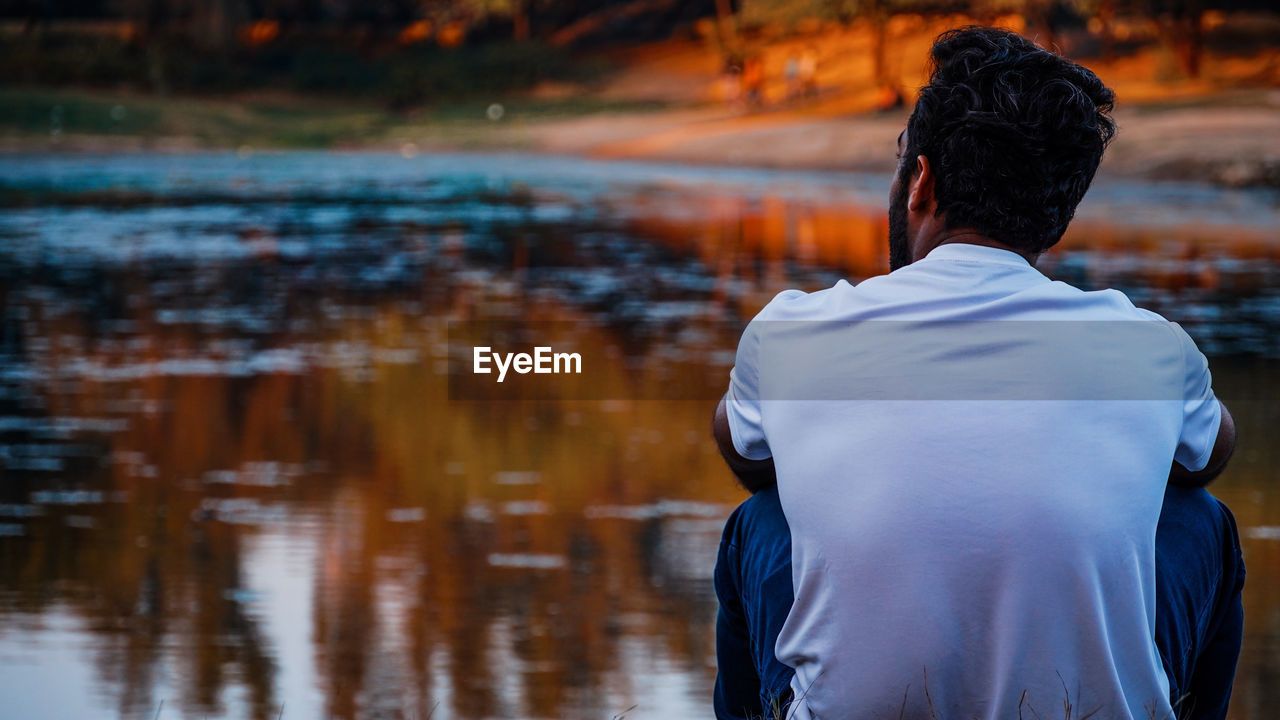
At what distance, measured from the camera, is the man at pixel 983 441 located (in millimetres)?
1843

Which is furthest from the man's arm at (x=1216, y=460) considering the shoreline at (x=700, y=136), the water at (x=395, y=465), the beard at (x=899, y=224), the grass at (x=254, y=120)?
the grass at (x=254, y=120)

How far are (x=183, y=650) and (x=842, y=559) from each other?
104 inches

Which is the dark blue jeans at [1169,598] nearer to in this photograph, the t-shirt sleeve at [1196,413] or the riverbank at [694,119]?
the t-shirt sleeve at [1196,413]

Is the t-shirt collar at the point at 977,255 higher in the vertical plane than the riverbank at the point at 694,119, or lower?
higher

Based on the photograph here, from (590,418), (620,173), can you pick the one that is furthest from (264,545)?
(620,173)

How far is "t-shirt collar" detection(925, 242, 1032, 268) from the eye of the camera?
77.6 inches

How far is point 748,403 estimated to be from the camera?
2.03 m

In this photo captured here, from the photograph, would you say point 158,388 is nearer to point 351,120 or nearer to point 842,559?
point 842,559

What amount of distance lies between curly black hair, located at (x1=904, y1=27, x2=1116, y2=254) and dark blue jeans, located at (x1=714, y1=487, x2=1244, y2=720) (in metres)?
0.42

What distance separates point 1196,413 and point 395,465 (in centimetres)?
441

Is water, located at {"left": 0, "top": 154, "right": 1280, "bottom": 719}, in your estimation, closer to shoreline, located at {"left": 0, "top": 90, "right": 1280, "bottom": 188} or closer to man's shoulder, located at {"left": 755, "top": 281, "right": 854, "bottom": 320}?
man's shoulder, located at {"left": 755, "top": 281, "right": 854, "bottom": 320}

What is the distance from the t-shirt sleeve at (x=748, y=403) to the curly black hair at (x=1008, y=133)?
290mm

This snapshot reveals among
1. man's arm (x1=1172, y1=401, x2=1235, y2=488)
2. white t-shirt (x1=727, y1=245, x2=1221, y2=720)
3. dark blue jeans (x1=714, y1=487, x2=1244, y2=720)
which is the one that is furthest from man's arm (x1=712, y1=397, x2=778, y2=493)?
man's arm (x1=1172, y1=401, x2=1235, y2=488)

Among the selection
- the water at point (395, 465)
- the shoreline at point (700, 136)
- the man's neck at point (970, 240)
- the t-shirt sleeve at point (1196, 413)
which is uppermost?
the man's neck at point (970, 240)
